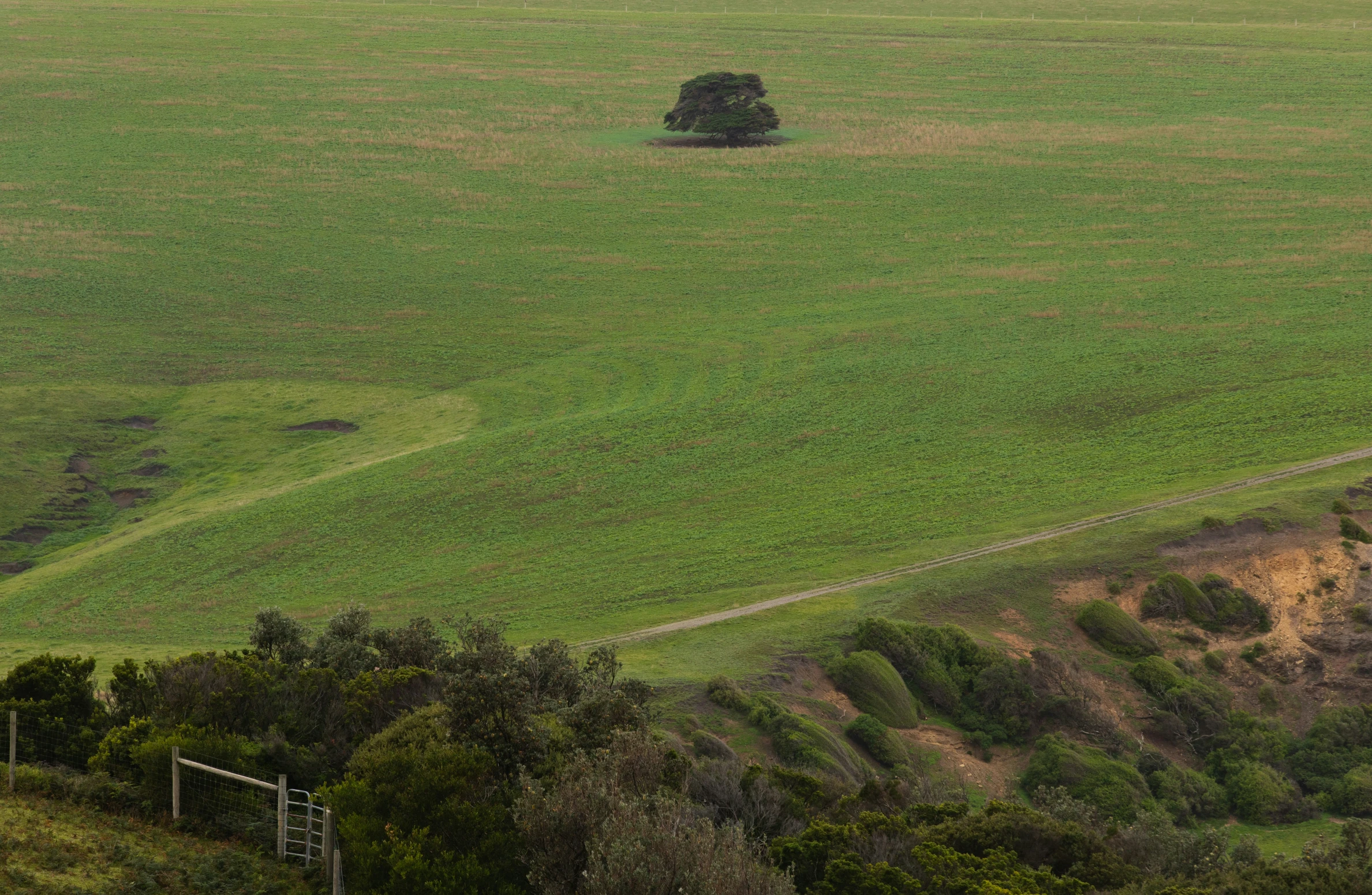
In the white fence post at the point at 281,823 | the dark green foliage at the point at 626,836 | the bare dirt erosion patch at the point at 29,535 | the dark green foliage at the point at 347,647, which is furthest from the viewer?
the bare dirt erosion patch at the point at 29,535

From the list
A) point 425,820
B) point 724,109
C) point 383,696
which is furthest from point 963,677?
point 724,109

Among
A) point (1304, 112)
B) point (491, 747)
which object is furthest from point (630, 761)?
point (1304, 112)

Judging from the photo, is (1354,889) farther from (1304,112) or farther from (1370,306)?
(1304,112)

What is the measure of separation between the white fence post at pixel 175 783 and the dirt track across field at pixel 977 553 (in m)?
13.9

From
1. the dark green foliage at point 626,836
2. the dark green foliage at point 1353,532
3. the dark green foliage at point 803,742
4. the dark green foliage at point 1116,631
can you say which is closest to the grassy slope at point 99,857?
the dark green foliage at point 626,836

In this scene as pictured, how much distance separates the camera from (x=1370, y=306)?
56.4 m

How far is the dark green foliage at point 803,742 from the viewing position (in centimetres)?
2498

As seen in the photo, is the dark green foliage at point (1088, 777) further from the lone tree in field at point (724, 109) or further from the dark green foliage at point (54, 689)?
the lone tree in field at point (724, 109)

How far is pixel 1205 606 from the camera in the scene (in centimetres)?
3375

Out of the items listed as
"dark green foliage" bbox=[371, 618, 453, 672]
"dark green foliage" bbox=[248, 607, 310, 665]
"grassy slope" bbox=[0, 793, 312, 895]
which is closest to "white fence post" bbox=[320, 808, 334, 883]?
"grassy slope" bbox=[0, 793, 312, 895]

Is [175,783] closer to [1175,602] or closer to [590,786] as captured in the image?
[590,786]

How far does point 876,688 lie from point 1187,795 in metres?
7.10

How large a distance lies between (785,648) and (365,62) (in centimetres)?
7528

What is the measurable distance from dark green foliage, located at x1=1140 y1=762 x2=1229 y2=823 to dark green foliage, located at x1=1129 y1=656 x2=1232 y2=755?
1.20 meters
